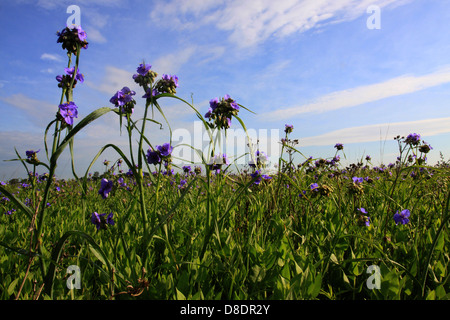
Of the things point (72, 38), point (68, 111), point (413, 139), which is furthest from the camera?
point (413, 139)

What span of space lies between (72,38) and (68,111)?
0.53m

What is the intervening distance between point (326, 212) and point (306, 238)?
0.99m

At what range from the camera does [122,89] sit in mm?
1769

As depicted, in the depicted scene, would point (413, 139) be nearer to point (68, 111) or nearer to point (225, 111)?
point (225, 111)

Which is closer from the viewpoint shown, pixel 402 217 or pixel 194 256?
pixel 194 256

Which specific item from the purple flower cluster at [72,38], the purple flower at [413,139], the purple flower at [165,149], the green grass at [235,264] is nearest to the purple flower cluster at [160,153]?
the purple flower at [165,149]

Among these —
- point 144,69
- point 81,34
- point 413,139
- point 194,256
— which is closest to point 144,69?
point 144,69

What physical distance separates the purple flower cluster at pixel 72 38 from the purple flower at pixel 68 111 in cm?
43

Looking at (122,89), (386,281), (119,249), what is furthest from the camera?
(119,249)

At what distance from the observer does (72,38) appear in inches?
63.2

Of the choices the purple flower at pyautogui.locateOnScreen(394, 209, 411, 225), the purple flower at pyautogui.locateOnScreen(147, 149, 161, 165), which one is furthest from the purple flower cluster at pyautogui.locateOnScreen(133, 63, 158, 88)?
the purple flower at pyautogui.locateOnScreen(394, 209, 411, 225)

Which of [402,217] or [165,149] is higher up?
[165,149]
